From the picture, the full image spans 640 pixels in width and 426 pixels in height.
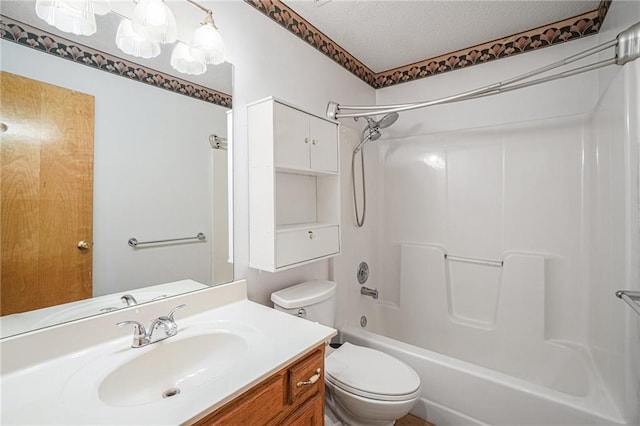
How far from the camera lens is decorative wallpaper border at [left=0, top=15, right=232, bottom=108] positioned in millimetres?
822

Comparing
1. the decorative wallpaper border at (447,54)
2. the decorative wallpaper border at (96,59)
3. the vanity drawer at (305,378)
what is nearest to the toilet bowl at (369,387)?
the vanity drawer at (305,378)

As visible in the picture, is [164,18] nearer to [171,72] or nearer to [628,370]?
[171,72]

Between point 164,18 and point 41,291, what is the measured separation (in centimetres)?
100

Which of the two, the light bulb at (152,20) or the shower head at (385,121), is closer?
the light bulb at (152,20)

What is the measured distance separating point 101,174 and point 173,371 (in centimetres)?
71

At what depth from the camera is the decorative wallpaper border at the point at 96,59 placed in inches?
32.4

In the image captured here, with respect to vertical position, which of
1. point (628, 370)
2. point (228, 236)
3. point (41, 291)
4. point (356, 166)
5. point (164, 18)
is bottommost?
point (628, 370)

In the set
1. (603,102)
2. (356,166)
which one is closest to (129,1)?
(356,166)

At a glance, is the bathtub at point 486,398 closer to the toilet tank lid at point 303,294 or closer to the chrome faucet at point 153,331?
the toilet tank lid at point 303,294

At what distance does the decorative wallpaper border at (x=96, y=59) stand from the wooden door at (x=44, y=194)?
0.12m

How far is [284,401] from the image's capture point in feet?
2.91

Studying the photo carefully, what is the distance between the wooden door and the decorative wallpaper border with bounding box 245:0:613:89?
1034 millimetres

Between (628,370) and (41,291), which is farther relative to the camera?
(628,370)

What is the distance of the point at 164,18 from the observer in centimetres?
102
